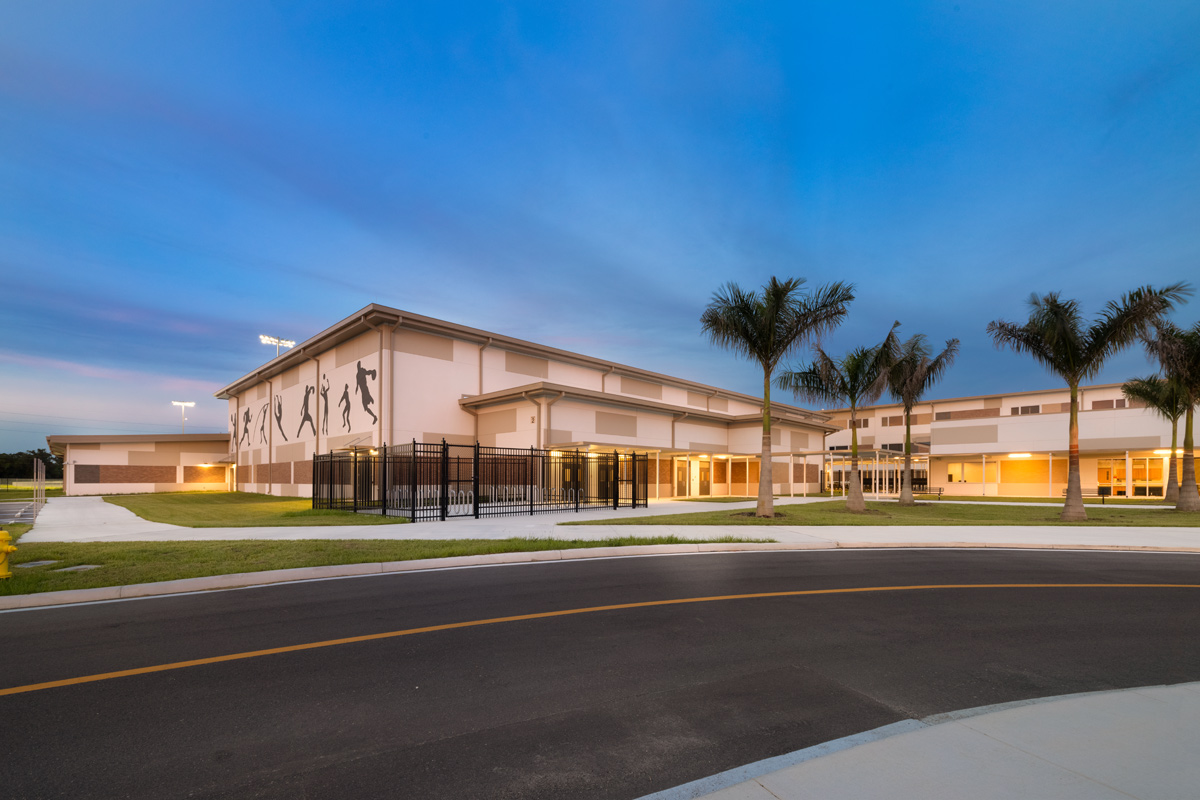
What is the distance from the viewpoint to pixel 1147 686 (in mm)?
4891

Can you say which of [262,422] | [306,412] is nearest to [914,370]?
[306,412]

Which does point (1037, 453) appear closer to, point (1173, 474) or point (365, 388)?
point (1173, 474)

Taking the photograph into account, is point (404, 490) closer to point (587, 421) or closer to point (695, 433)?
point (587, 421)

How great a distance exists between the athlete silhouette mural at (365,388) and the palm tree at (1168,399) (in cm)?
3843

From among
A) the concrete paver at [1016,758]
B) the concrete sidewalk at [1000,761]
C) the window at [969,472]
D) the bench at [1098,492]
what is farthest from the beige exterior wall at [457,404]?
the concrete sidewalk at [1000,761]

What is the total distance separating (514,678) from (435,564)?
6.14m

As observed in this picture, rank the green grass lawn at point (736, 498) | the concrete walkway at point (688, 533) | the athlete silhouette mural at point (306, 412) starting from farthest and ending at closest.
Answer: the athlete silhouette mural at point (306, 412), the green grass lawn at point (736, 498), the concrete walkway at point (688, 533)

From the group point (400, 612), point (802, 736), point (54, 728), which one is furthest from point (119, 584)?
point (802, 736)

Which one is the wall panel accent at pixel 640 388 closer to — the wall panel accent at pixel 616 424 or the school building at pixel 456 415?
the school building at pixel 456 415

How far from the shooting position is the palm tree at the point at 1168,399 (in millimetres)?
30094

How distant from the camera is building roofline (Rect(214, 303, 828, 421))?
28.2 metres

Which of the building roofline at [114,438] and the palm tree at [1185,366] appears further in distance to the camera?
the building roofline at [114,438]

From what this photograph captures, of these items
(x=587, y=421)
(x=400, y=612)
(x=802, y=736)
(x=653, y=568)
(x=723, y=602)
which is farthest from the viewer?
(x=587, y=421)

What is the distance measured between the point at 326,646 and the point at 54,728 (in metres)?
2.08
